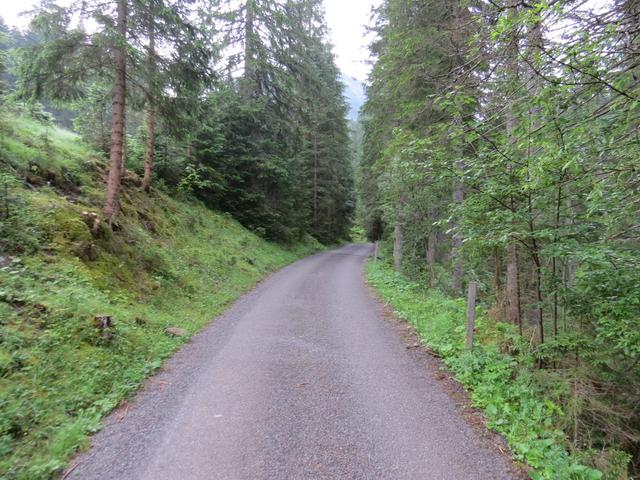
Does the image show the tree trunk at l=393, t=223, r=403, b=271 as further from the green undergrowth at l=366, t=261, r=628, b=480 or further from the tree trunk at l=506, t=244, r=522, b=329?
the tree trunk at l=506, t=244, r=522, b=329

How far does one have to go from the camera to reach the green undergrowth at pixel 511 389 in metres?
2.94

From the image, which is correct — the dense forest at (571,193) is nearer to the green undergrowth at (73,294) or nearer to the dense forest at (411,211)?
the dense forest at (411,211)

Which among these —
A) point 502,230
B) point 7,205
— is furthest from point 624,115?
point 7,205

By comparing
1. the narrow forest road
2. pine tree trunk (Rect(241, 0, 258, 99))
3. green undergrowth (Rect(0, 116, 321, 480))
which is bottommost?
the narrow forest road

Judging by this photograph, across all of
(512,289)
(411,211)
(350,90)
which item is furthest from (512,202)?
(350,90)

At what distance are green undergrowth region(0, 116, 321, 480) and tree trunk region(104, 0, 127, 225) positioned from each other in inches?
16.8

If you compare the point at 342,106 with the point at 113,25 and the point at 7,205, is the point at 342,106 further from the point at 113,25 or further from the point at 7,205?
the point at 7,205

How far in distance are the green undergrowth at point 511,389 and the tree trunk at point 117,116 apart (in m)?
7.83

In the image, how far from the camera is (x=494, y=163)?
153 inches

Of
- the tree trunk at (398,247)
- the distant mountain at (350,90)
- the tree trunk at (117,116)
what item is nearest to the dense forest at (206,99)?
the tree trunk at (117,116)

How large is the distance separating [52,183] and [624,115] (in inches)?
420

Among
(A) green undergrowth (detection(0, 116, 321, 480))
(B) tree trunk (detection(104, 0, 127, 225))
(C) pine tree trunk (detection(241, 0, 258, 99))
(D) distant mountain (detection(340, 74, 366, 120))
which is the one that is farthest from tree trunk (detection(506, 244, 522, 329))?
(C) pine tree trunk (detection(241, 0, 258, 99))

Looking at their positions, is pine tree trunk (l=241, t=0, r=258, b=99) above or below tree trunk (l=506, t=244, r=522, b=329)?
above

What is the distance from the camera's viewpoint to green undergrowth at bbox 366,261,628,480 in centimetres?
294
